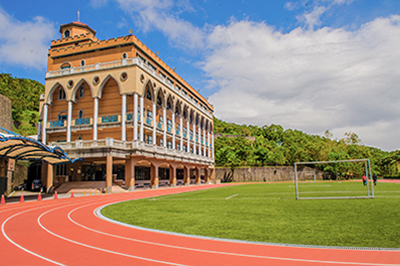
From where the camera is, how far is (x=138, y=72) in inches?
1543

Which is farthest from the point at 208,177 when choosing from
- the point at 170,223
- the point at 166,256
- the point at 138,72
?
the point at 166,256

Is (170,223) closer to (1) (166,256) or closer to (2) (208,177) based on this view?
(1) (166,256)

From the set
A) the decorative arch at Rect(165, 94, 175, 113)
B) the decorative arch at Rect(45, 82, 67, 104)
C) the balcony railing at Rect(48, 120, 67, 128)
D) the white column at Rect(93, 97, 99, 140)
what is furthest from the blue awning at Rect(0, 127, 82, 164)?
the decorative arch at Rect(165, 94, 175, 113)

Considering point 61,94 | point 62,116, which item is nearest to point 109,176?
point 62,116

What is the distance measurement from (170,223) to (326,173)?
219ft

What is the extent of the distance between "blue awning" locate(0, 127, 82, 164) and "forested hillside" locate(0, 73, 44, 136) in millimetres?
42685

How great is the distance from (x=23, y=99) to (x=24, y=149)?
2562 inches

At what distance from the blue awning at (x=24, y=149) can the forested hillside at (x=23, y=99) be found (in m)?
42.7

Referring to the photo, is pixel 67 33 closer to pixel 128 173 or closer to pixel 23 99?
pixel 128 173

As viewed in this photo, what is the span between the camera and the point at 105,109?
41.3 metres

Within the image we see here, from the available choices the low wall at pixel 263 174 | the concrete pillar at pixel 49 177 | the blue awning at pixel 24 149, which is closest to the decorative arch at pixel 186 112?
the low wall at pixel 263 174

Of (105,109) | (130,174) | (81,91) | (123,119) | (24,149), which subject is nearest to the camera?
(24,149)

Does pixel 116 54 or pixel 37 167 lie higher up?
pixel 116 54

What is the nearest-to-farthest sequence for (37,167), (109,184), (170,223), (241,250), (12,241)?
(241,250), (12,241), (170,223), (109,184), (37,167)
